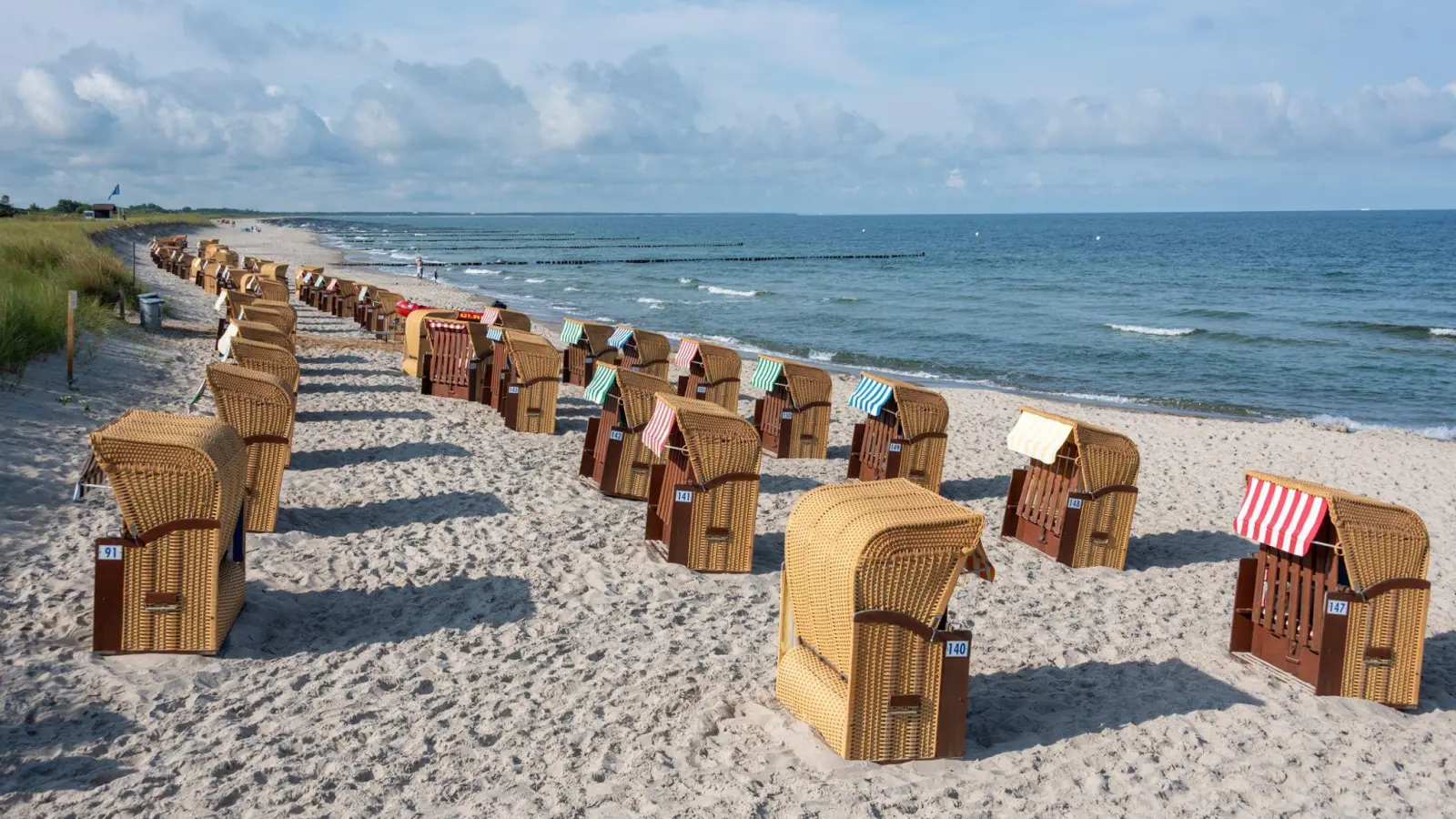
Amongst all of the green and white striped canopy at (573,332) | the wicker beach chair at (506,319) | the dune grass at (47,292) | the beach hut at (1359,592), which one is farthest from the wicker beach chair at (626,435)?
the wicker beach chair at (506,319)

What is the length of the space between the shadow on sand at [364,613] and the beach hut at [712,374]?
256 inches

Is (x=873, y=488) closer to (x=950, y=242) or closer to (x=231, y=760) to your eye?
(x=231, y=760)

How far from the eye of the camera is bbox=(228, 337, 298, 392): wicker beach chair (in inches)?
461

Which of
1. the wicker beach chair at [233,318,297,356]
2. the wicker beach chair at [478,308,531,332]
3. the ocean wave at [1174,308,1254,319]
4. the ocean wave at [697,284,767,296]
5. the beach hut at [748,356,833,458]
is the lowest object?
the beach hut at [748,356,833,458]

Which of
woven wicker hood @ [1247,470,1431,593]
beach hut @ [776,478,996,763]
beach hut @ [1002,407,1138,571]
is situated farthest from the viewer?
beach hut @ [1002,407,1138,571]

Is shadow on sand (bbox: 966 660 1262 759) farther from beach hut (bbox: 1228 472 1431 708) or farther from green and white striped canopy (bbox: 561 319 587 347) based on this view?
green and white striped canopy (bbox: 561 319 587 347)

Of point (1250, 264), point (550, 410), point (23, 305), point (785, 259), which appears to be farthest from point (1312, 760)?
point (785, 259)

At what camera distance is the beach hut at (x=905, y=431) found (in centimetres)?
1140

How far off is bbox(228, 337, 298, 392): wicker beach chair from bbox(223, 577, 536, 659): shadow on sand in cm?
468

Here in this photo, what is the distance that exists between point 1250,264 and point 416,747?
7087 centimetres

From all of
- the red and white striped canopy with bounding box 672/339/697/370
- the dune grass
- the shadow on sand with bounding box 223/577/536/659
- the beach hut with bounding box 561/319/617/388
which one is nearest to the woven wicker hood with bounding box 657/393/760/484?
the shadow on sand with bounding box 223/577/536/659

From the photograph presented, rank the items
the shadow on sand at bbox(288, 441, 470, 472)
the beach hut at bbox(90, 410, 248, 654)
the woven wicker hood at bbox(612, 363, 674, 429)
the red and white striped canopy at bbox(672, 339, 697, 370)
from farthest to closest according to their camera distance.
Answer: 1. the red and white striped canopy at bbox(672, 339, 697, 370)
2. the shadow on sand at bbox(288, 441, 470, 472)
3. the woven wicker hood at bbox(612, 363, 674, 429)
4. the beach hut at bbox(90, 410, 248, 654)

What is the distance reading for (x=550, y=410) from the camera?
45.0 ft

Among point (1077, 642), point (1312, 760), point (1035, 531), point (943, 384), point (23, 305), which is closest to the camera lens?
point (1312, 760)
